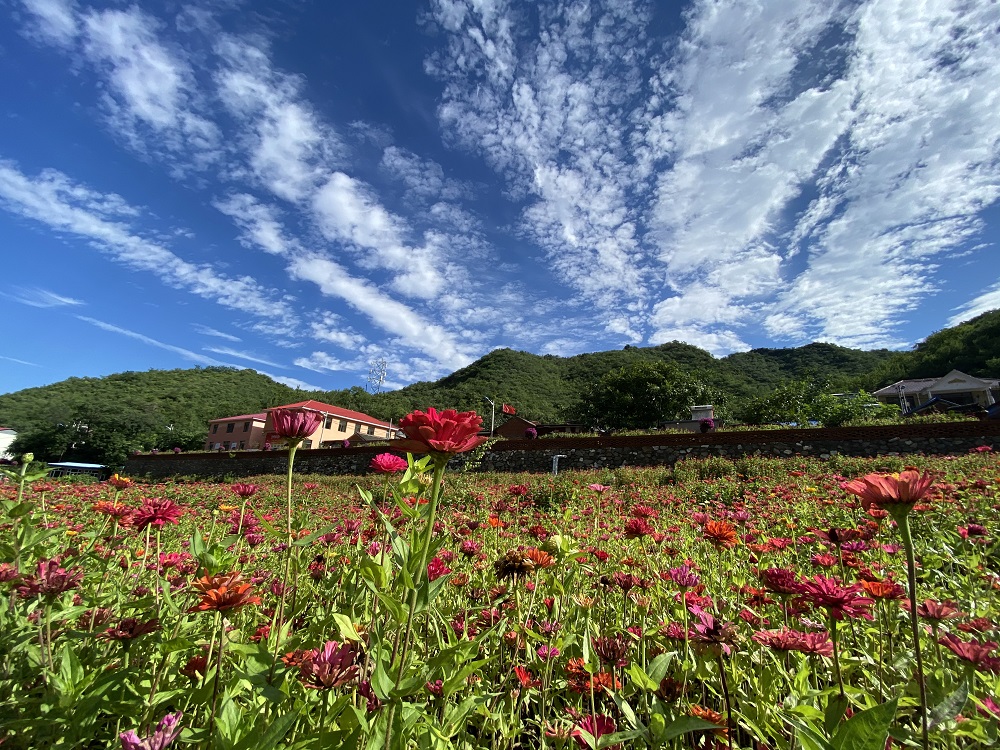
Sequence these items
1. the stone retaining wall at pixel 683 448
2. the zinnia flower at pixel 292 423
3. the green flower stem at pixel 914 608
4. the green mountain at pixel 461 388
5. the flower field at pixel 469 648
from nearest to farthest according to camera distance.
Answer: the green flower stem at pixel 914 608 → the flower field at pixel 469 648 → the zinnia flower at pixel 292 423 → the stone retaining wall at pixel 683 448 → the green mountain at pixel 461 388

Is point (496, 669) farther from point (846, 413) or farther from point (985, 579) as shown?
point (846, 413)

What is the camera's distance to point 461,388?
2203 inches

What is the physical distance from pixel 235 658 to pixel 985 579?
3.61 m

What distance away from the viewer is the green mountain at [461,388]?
36.6 m

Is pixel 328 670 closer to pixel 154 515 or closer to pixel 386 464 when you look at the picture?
pixel 386 464

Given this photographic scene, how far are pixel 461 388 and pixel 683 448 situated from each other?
144 feet

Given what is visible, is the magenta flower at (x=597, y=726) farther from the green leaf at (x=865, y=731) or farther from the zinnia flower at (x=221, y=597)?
the zinnia flower at (x=221, y=597)

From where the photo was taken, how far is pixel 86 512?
4203 mm

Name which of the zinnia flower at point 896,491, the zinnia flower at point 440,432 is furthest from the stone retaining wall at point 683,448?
the zinnia flower at point 440,432

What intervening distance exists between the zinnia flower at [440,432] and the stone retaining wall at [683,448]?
12578mm

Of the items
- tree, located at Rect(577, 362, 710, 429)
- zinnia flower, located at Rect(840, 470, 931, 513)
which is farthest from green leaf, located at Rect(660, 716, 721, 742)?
tree, located at Rect(577, 362, 710, 429)

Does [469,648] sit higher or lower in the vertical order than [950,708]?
higher

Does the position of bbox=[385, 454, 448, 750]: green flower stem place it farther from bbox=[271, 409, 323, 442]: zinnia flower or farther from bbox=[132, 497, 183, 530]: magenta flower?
bbox=[132, 497, 183, 530]: magenta flower

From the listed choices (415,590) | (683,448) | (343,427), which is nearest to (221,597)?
(415,590)
